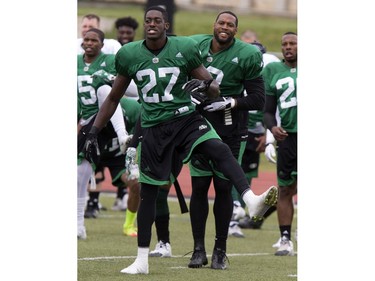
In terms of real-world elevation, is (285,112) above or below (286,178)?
above

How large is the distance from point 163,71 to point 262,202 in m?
1.26

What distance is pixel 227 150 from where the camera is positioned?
295 inches

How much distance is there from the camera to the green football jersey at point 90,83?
10438 mm

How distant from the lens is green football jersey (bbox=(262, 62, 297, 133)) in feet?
32.8

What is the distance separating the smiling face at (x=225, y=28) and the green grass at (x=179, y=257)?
1.75 m


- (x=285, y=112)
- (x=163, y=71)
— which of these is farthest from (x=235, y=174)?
(x=285, y=112)

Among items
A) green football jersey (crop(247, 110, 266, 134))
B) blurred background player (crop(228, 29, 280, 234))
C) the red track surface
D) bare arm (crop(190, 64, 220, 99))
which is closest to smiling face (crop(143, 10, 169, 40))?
bare arm (crop(190, 64, 220, 99))

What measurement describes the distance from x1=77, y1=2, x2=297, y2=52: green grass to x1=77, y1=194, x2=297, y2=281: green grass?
57.9ft

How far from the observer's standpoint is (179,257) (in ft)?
29.8

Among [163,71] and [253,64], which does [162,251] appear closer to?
[253,64]

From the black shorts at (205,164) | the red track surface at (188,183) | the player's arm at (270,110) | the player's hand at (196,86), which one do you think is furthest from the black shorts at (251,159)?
the player's hand at (196,86)
